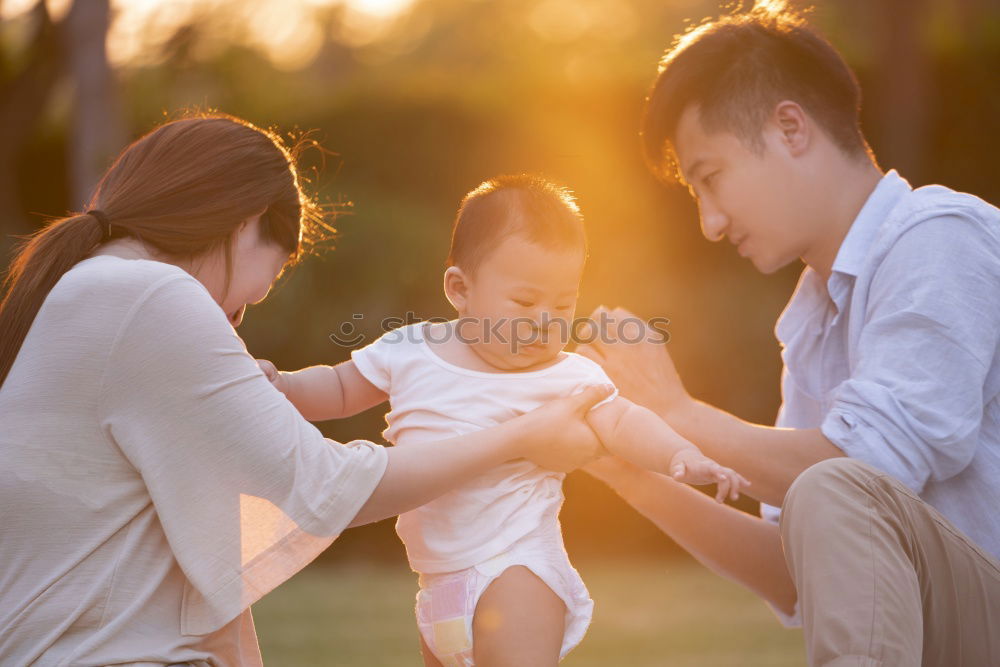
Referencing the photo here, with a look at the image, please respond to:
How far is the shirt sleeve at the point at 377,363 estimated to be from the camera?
295 centimetres

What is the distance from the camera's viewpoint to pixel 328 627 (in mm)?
6660

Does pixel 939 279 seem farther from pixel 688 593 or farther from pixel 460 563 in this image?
pixel 688 593

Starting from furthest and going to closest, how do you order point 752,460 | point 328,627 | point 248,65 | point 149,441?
1. point 248,65
2. point 328,627
3. point 752,460
4. point 149,441

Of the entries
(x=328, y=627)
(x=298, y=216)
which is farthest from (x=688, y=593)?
(x=298, y=216)

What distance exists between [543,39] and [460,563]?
22.0 metres

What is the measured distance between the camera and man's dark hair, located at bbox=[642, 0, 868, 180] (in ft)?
11.1

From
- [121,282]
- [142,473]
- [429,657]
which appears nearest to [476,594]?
[429,657]

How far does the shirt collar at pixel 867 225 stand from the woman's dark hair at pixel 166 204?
1518 millimetres

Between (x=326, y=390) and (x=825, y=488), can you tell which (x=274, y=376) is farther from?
(x=825, y=488)

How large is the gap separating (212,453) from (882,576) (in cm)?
133

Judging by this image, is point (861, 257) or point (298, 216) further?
point (861, 257)

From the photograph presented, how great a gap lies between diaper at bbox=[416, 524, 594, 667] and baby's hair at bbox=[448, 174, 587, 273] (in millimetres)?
705

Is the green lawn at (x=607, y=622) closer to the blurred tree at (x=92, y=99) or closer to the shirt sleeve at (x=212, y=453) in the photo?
the shirt sleeve at (x=212, y=453)

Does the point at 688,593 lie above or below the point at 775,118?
below
